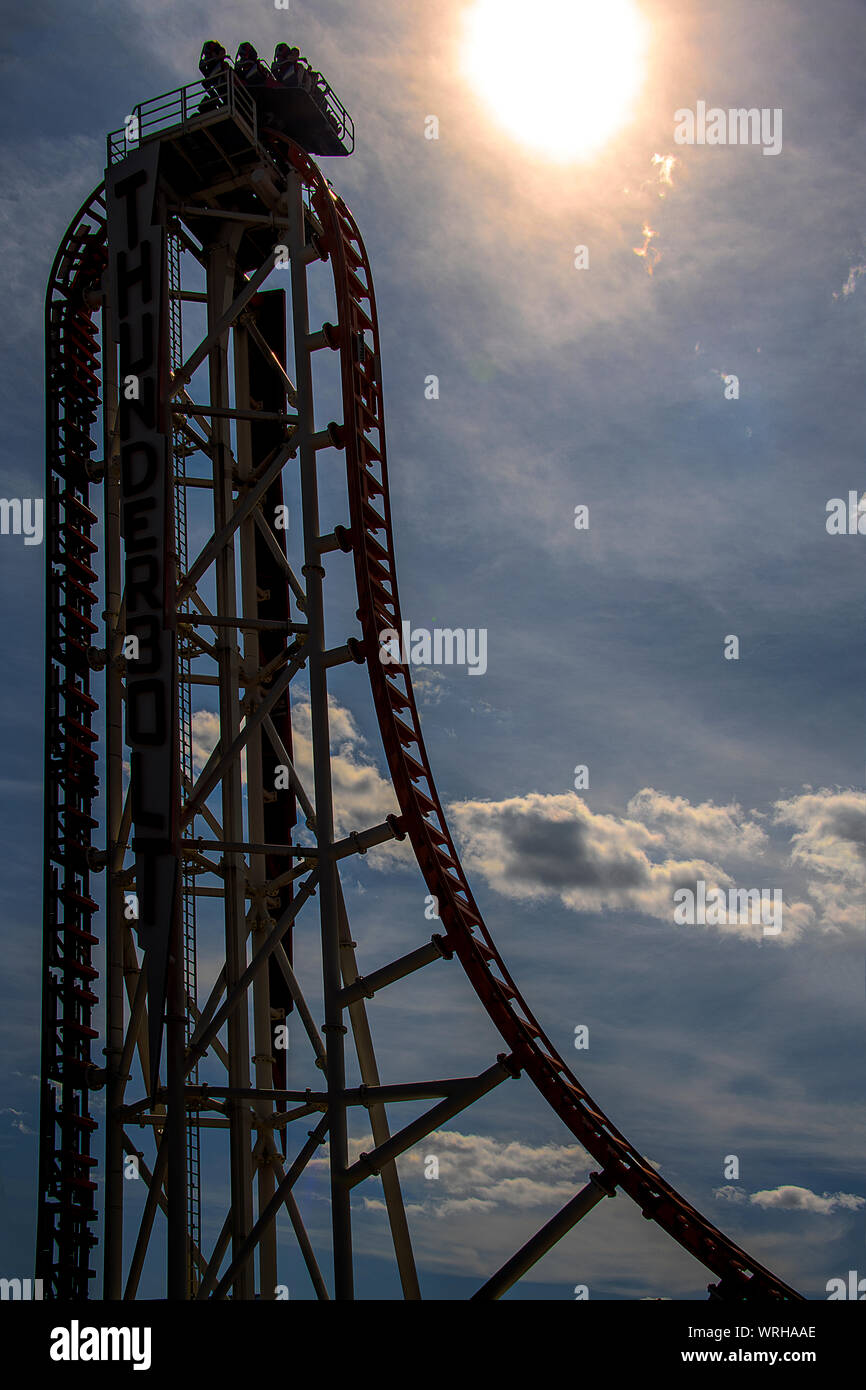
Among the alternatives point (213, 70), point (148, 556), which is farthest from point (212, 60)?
point (148, 556)

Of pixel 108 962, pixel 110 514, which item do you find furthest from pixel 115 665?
pixel 108 962

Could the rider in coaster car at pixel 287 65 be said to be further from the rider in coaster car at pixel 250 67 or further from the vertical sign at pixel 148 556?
the vertical sign at pixel 148 556

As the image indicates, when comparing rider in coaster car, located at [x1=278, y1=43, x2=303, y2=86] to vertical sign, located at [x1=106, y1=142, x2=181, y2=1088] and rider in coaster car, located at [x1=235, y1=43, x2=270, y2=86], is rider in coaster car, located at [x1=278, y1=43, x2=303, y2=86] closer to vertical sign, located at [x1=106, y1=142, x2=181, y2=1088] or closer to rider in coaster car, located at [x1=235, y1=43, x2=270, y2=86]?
rider in coaster car, located at [x1=235, y1=43, x2=270, y2=86]

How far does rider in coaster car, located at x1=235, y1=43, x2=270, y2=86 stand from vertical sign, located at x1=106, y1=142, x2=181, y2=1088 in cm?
285

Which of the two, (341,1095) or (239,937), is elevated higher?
(239,937)

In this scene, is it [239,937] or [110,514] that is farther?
[110,514]

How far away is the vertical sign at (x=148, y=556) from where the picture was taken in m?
24.2

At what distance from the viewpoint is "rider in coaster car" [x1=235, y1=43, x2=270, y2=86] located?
2831 cm

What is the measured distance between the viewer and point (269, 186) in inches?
1060

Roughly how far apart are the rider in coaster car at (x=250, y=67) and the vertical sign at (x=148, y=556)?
112 inches

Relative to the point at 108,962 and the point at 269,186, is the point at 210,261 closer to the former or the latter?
the point at 269,186

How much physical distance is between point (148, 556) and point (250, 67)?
10.6 meters

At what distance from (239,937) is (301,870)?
1592mm

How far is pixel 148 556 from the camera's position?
2536 cm
